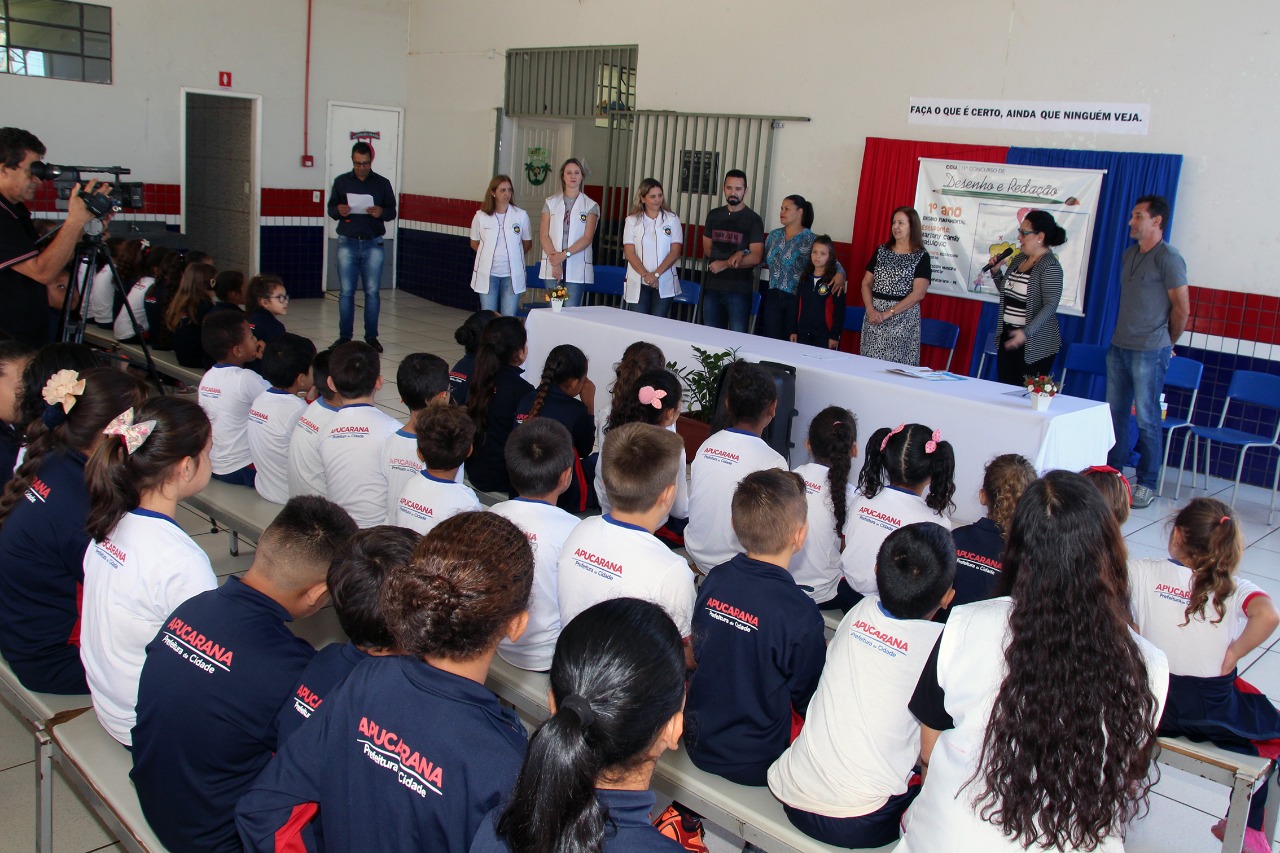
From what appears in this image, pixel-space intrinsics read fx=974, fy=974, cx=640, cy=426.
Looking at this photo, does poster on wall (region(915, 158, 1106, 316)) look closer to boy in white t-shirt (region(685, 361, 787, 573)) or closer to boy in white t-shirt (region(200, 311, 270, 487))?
boy in white t-shirt (region(685, 361, 787, 573))

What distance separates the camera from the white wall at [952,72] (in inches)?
220

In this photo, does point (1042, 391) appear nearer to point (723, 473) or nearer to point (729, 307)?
point (723, 473)

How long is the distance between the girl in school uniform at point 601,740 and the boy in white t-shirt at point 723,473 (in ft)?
6.14

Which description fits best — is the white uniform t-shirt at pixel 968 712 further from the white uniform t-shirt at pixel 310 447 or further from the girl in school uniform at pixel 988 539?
the white uniform t-shirt at pixel 310 447

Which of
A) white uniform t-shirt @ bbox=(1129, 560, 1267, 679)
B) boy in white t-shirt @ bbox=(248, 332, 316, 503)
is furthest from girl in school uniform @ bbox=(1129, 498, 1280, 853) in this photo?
boy in white t-shirt @ bbox=(248, 332, 316, 503)

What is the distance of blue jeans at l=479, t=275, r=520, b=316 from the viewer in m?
7.66

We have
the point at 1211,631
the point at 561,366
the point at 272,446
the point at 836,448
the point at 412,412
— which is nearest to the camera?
the point at 1211,631

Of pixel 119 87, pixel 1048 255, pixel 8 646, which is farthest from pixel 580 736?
pixel 119 87

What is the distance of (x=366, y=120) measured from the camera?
10.7 metres

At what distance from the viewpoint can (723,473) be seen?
3.27 metres

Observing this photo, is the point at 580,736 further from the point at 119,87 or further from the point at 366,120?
the point at 366,120

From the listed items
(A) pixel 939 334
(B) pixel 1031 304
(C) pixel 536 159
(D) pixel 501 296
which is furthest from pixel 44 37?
(B) pixel 1031 304

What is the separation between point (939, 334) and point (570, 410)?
3.75m

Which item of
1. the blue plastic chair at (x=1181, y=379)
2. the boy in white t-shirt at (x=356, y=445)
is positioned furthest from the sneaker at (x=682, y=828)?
the blue plastic chair at (x=1181, y=379)
